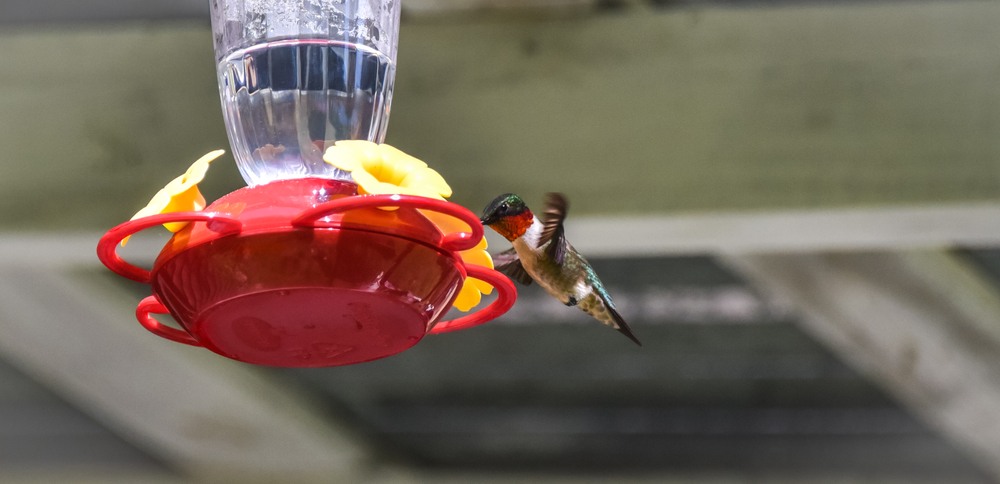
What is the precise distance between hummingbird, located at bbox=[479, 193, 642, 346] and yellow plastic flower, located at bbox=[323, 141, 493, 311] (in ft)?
0.25

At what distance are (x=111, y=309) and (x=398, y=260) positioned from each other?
225 cm

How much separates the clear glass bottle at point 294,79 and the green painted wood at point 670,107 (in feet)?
2.16

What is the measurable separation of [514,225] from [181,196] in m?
0.41

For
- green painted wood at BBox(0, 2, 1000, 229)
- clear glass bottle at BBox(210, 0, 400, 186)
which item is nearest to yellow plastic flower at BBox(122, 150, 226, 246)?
clear glass bottle at BBox(210, 0, 400, 186)

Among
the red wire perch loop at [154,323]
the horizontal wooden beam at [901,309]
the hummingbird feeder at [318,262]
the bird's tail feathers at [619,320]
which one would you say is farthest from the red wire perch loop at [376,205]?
the horizontal wooden beam at [901,309]

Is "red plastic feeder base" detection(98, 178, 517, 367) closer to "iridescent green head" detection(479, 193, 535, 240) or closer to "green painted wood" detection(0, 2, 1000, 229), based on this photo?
"iridescent green head" detection(479, 193, 535, 240)

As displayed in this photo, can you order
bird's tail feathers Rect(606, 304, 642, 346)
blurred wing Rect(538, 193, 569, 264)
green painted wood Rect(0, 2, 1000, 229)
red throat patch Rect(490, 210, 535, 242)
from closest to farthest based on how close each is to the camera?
1. blurred wing Rect(538, 193, 569, 264)
2. red throat patch Rect(490, 210, 535, 242)
3. bird's tail feathers Rect(606, 304, 642, 346)
4. green painted wood Rect(0, 2, 1000, 229)

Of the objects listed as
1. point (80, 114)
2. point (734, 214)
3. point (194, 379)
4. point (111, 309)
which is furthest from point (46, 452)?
point (734, 214)

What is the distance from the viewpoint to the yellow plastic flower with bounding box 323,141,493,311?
1.03 meters

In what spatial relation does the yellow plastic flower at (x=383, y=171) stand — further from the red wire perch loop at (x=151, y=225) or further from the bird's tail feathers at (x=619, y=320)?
the bird's tail feathers at (x=619, y=320)

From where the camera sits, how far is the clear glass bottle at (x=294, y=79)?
149 centimetres

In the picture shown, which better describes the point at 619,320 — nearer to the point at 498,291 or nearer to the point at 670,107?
the point at 498,291

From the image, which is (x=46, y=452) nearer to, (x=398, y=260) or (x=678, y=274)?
(x=678, y=274)

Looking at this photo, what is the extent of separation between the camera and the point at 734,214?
215 cm
